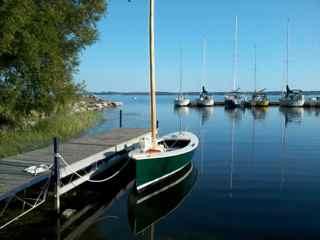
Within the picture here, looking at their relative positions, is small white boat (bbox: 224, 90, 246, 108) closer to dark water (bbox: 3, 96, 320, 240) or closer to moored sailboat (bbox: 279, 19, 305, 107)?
moored sailboat (bbox: 279, 19, 305, 107)

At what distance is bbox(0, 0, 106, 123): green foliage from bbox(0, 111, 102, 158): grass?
1352 millimetres

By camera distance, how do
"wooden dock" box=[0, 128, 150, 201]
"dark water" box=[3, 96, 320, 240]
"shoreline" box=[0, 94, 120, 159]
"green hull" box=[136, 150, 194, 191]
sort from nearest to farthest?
"dark water" box=[3, 96, 320, 240] < "wooden dock" box=[0, 128, 150, 201] < "green hull" box=[136, 150, 194, 191] < "shoreline" box=[0, 94, 120, 159]

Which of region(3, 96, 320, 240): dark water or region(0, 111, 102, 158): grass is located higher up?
region(0, 111, 102, 158): grass

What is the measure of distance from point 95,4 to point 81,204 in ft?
41.5

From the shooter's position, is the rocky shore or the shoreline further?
the rocky shore

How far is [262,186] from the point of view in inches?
588

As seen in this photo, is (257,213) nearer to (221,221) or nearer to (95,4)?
(221,221)

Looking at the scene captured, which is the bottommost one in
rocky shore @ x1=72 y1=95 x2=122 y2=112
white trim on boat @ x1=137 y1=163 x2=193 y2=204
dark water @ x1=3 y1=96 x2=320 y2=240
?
dark water @ x1=3 y1=96 x2=320 y2=240

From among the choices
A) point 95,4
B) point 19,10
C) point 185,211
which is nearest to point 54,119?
point 95,4

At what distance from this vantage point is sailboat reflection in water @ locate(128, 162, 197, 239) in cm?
1075

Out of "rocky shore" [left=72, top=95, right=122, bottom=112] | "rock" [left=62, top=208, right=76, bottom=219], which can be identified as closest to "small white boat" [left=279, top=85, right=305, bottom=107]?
"rocky shore" [left=72, top=95, right=122, bottom=112]

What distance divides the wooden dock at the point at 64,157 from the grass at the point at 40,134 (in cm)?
368

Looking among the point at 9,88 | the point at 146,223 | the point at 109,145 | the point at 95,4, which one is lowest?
the point at 146,223

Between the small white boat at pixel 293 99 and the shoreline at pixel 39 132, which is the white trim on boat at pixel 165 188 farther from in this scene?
the small white boat at pixel 293 99
